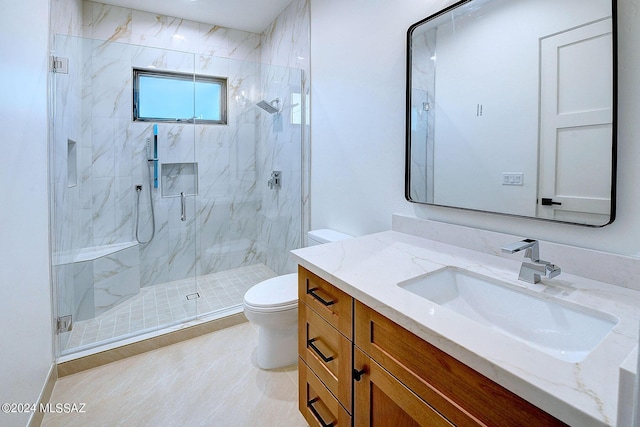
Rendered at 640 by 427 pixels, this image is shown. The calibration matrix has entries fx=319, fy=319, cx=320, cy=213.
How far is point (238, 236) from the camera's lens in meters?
3.21

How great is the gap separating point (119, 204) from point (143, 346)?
1.37m

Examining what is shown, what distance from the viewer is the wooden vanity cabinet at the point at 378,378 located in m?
0.65

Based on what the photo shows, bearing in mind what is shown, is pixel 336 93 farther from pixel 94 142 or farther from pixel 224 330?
pixel 94 142

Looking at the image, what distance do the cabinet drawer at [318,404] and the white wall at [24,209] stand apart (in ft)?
3.57

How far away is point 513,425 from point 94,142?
10.9 feet

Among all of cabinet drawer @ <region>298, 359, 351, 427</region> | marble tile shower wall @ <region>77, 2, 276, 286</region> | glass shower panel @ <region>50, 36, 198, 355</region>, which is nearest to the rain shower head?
marble tile shower wall @ <region>77, 2, 276, 286</region>

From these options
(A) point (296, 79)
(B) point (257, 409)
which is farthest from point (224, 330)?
(A) point (296, 79)

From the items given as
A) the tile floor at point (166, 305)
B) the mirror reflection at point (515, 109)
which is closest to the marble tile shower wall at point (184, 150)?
the tile floor at point (166, 305)

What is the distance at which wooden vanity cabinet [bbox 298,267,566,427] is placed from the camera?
65 cm

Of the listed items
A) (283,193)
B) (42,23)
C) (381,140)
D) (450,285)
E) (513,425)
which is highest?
(42,23)

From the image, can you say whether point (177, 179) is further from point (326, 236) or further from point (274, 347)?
point (274, 347)

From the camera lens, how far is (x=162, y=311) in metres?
2.47

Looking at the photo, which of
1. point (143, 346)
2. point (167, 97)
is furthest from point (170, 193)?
point (143, 346)

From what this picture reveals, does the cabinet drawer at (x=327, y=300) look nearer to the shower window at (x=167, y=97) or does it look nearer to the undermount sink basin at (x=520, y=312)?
the undermount sink basin at (x=520, y=312)
